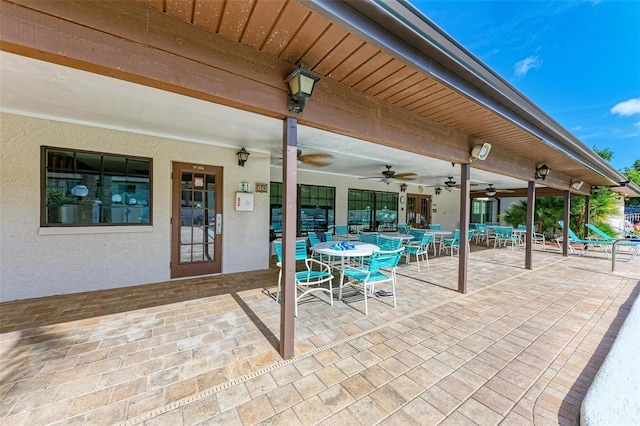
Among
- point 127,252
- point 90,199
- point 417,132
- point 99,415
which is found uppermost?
point 417,132

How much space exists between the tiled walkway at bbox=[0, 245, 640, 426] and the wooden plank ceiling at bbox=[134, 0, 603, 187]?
2554 mm

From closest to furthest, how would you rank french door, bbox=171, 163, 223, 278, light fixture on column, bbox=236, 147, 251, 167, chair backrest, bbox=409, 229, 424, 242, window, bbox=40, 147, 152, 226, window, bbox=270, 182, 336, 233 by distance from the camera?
1. window, bbox=40, 147, 152, 226
2. french door, bbox=171, 163, 223, 278
3. light fixture on column, bbox=236, 147, 251, 167
4. chair backrest, bbox=409, 229, 424, 242
5. window, bbox=270, 182, 336, 233

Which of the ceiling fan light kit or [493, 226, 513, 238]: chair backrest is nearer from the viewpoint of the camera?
the ceiling fan light kit

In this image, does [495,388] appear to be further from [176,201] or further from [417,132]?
[176,201]

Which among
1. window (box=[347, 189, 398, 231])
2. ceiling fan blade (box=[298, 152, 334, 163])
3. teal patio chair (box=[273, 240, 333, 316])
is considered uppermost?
ceiling fan blade (box=[298, 152, 334, 163])

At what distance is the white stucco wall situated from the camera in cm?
330

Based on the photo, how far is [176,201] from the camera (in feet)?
14.5

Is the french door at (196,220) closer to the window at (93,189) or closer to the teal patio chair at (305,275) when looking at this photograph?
the window at (93,189)

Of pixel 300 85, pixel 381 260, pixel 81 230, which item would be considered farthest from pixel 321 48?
pixel 81 230

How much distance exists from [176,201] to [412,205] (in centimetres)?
927

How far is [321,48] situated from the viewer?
6.28 feet

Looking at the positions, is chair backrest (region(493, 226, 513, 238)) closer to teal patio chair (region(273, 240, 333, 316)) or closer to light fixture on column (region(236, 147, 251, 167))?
teal patio chair (region(273, 240, 333, 316))

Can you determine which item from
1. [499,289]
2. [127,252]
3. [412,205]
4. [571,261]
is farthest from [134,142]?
[571,261]

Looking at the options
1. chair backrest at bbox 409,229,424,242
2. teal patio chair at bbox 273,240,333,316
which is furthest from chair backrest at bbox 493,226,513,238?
teal patio chair at bbox 273,240,333,316
